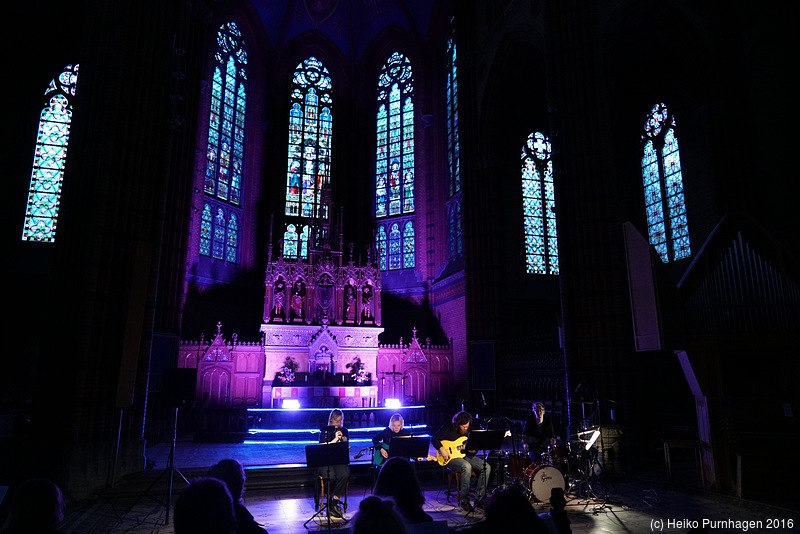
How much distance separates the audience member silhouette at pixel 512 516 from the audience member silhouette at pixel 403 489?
81cm

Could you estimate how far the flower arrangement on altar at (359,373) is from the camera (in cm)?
1617

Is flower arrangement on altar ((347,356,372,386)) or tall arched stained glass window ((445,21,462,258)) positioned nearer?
flower arrangement on altar ((347,356,372,386))

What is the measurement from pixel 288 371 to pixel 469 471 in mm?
9529

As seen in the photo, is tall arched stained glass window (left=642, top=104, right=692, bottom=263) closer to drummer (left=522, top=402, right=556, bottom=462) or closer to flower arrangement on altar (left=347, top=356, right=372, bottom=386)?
drummer (left=522, top=402, right=556, bottom=462)

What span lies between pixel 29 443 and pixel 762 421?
40.1 ft

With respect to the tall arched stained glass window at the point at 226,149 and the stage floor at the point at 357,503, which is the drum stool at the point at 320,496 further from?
the tall arched stained glass window at the point at 226,149

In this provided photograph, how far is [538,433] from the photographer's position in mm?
8352

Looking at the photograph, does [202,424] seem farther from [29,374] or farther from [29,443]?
[29,374]

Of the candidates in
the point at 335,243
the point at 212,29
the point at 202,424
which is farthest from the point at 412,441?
the point at 212,29

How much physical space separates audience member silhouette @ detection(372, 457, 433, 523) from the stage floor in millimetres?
2834

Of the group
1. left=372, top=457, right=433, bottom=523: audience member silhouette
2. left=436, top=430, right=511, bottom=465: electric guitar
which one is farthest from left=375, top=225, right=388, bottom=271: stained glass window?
left=372, top=457, right=433, bottom=523: audience member silhouette

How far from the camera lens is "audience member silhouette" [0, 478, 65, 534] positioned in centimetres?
240

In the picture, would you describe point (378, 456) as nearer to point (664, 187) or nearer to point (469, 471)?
point (469, 471)

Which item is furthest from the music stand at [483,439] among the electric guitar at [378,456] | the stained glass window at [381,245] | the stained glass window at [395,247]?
the stained glass window at [381,245]
